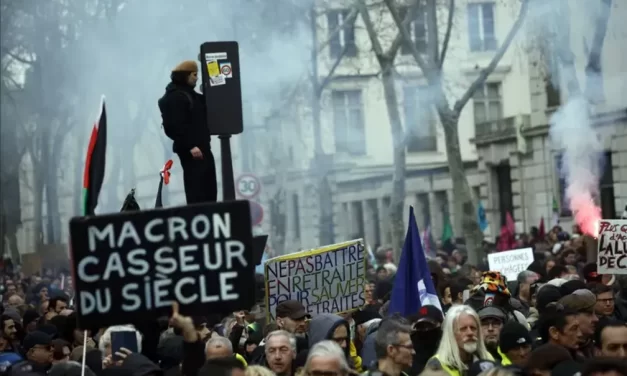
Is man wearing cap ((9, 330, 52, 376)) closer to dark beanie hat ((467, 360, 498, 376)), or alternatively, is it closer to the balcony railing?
dark beanie hat ((467, 360, 498, 376))

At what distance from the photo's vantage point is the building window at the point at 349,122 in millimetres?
46656

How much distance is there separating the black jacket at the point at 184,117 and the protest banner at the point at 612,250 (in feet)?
12.2

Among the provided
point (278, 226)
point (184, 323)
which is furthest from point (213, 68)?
point (278, 226)

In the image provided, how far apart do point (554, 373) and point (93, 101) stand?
3867 cm

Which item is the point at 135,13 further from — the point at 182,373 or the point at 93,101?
the point at 182,373

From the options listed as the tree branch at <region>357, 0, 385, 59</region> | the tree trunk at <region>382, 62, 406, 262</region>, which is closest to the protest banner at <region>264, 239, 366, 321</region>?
the tree branch at <region>357, 0, 385, 59</region>

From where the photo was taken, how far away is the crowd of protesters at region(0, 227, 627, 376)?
8805 millimetres

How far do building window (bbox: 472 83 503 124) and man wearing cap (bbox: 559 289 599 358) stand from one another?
3828 cm

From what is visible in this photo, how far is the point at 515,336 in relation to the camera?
10023 millimetres

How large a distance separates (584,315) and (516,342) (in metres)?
0.73

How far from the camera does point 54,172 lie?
54.0m

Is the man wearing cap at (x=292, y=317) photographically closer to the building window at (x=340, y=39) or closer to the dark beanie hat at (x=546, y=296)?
the dark beanie hat at (x=546, y=296)

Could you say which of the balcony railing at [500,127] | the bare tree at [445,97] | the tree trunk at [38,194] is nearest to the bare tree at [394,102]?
the bare tree at [445,97]

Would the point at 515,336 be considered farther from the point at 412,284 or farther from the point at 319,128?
the point at 319,128
